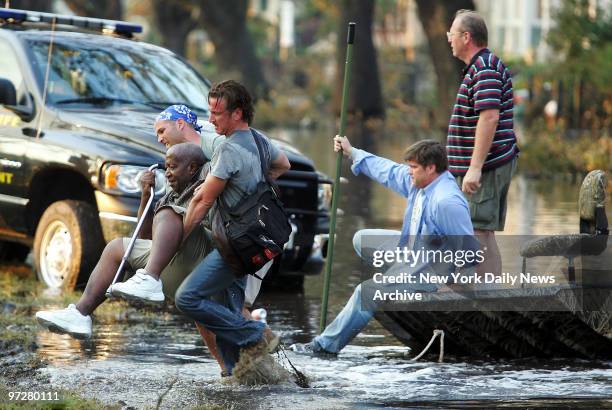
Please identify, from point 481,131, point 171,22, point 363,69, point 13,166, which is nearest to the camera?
point 481,131

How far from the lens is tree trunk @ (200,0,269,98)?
41.7 m

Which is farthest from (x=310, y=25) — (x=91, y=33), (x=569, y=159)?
(x=91, y=33)

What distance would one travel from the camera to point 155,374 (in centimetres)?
798

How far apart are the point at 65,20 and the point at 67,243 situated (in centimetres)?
221

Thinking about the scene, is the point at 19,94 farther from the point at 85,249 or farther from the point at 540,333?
the point at 540,333

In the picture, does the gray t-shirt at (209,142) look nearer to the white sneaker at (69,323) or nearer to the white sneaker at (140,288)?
the white sneaker at (140,288)

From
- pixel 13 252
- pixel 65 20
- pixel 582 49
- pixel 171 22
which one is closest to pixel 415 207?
pixel 65 20

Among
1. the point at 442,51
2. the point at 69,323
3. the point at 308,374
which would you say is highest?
the point at 442,51

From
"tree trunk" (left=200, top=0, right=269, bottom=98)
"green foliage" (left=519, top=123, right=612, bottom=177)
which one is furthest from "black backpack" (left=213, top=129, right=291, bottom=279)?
"tree trunk" (left=200, top=0, right=269, bottom=98)

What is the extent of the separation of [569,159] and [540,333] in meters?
13.3

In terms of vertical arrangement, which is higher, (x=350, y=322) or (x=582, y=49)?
(x=582, y=49)

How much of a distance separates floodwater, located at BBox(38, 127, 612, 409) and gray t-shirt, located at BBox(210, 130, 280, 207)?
3.22 ft

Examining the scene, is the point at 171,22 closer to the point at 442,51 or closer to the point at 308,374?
Answer: the point at 442,51

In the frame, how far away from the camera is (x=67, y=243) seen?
1073cm
